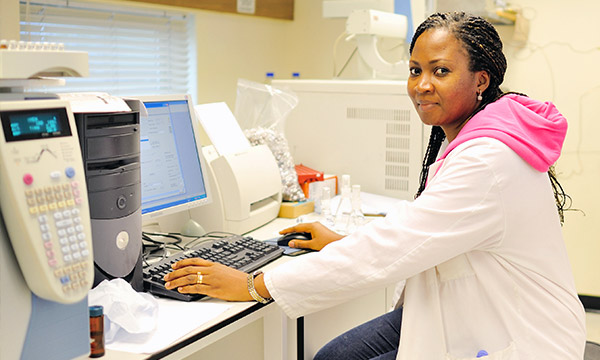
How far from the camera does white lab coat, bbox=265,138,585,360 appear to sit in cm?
121

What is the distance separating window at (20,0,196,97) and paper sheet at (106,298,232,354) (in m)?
1.70

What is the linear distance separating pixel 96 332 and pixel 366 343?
78 cm

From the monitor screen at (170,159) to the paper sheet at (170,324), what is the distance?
0.37 metres

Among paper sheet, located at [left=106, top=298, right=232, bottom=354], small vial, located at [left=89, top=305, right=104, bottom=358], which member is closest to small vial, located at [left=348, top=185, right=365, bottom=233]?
paper sheet, located at [left=106, top=298, right=232, bottom=354]

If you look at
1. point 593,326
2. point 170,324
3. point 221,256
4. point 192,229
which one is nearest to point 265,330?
point 221,256

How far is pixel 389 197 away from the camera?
2346 millimetres

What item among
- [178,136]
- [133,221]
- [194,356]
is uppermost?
[178,136]

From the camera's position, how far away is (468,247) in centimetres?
123

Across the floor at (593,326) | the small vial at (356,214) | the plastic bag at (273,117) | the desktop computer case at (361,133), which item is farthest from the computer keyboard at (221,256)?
the floor at (593,326)

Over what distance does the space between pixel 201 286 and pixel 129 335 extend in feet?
0.73

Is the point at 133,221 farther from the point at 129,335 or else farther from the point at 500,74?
the point at 500,74

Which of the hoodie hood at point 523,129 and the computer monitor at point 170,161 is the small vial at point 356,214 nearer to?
the computer monitor at point 170,161

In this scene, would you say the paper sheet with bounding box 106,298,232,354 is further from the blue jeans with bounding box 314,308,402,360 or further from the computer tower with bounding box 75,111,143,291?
the blue jeans with bounding box 314,308,402,360

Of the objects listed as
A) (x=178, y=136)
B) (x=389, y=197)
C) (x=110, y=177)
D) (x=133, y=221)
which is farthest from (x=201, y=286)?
(x=389, y=197)
